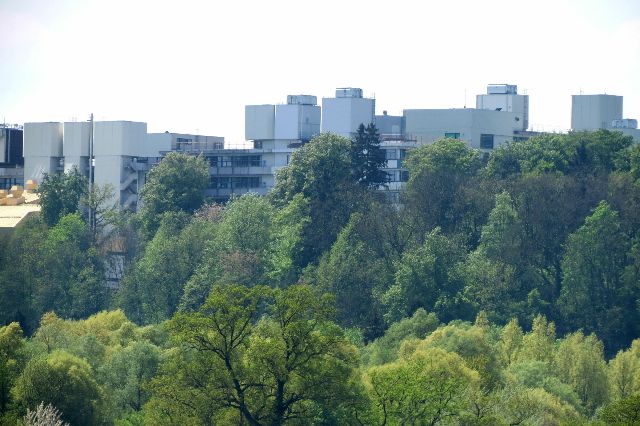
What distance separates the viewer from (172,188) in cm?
15438

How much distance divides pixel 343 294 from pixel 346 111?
33.5 meters

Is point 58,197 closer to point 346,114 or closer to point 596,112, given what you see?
point 346,114

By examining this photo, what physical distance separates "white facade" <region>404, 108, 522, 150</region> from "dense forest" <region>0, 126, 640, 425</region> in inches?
252

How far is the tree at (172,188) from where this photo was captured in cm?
15288

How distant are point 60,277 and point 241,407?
57.6m

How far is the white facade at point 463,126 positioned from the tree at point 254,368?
67.9 metres

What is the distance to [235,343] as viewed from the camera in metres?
92.0

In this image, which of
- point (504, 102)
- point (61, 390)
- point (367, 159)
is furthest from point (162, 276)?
point (61, 390)

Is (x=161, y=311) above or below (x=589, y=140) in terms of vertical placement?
below

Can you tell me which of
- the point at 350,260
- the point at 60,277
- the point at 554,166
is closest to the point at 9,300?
the point at 60,277

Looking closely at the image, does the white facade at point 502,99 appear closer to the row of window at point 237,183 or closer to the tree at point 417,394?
the row of window at point 237,183

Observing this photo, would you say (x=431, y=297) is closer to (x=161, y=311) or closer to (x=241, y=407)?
(x=161, y=311)

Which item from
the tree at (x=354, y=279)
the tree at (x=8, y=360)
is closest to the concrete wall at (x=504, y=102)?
the tree at (x=354, y=279)

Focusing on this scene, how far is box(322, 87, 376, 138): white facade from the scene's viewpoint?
6240 inches
